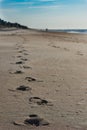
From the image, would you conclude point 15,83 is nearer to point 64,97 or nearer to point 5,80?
point 5,80

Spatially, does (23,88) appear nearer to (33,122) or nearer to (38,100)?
(38,100)

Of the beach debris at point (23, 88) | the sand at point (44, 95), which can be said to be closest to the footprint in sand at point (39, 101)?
the sand at point (44, 95)

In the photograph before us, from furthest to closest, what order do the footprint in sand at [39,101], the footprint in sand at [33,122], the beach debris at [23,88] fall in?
the beach debris at [23,88] → the footprint in sand at [39,101] → the footprint in sand at [33,122]

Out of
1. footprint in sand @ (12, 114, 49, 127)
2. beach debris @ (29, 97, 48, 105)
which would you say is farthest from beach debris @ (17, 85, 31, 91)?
footprint in sand @ (12, 114, 49, 127)

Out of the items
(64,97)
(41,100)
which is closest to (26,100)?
(41,100)

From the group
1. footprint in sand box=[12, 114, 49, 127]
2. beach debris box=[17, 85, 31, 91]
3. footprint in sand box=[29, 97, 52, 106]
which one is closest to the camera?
footprint in sand box=[12, 114, 49, 127]

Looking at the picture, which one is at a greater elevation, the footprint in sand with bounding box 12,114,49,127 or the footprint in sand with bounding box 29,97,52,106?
Result: the footprint in sand with bounding box 29,97,52,106

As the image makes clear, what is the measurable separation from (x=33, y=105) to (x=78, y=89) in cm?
133

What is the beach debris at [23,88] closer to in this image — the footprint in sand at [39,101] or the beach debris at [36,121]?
the footprint in sand at [39,101]

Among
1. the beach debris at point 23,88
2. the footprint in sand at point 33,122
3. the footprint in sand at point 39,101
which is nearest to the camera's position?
the footprint in sand at point 33,122

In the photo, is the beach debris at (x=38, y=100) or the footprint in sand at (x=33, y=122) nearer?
the footprint in sand at (x=33, y=122)

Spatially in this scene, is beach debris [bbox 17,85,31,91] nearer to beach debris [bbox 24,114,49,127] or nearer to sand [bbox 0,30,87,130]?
sand [bbox 0,30,87,130]

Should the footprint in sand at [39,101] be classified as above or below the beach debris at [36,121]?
above

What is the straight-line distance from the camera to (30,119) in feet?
15.5
